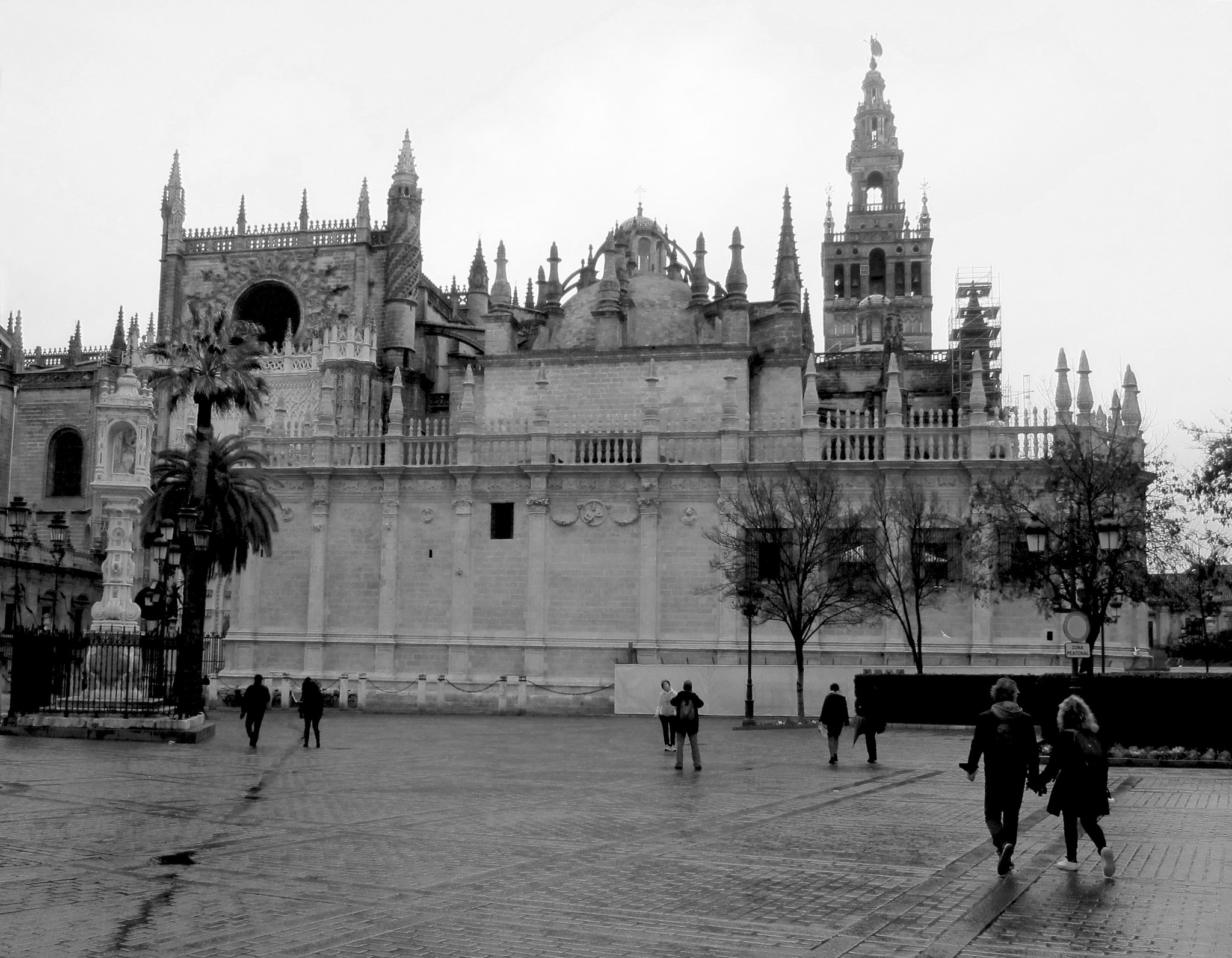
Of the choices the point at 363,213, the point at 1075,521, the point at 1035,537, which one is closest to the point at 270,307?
the point at 363,213

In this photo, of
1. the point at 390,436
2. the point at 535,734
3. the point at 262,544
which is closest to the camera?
the point at 535,734

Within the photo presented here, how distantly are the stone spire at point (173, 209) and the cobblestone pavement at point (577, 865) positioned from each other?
47099 mm

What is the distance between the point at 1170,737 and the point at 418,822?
1458 centimetres

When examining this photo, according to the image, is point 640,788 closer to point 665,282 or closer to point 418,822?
point 418,822

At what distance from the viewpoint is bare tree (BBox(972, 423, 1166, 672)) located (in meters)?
27.1

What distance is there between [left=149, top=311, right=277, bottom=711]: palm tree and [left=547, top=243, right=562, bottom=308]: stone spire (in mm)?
20105

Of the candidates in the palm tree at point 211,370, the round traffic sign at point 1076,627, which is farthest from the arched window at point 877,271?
the round traffic sign at point 1076,627

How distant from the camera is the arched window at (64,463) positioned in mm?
63031

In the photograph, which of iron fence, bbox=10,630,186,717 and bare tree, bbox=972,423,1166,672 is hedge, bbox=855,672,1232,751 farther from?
iron fence, bbox=10,630,186,717

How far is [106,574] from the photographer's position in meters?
29.3

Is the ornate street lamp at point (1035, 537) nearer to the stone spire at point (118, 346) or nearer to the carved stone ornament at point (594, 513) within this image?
the carved stone ornament at point (594, 513)

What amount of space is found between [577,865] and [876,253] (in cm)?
9897

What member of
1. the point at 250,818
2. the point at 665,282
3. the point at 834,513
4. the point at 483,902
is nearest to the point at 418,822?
the point at 250,818

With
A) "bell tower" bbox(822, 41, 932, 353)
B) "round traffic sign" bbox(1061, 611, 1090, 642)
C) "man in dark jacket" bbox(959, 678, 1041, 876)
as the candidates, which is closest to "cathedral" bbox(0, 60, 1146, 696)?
"round traffic sign" bbox(1061, 611, 1090, 642)
